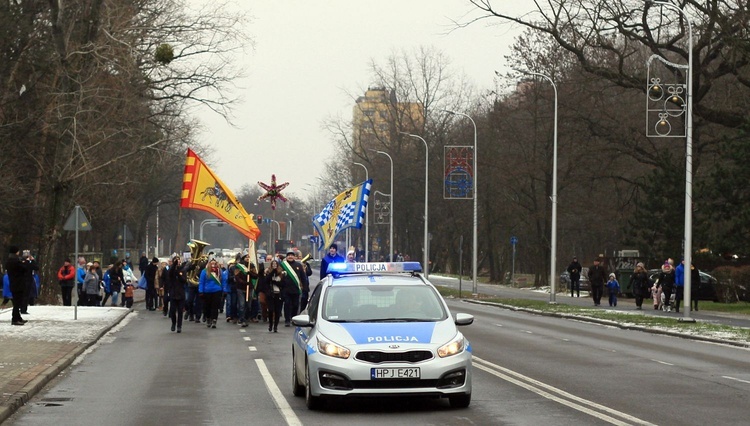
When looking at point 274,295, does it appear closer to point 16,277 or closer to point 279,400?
point 16,277

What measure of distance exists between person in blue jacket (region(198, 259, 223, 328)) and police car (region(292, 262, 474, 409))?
54.4ft

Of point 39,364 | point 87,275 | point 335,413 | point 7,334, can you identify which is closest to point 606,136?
point 87,275

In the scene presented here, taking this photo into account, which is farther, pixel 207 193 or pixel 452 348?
pixel 207 193

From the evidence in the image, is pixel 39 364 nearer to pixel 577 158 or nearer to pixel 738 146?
pixel 738 146

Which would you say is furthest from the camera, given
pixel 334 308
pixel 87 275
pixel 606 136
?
pixel 606 136

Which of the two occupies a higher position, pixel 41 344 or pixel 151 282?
pixel 151 282

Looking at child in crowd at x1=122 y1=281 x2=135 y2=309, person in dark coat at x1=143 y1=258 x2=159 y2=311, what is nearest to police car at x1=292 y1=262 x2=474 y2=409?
person in dark coat at x1=143 y1=258 x2=159 y2=311

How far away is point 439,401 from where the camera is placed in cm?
1432

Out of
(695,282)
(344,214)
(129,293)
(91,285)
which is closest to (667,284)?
(695,282)

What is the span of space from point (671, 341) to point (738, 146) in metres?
18.3

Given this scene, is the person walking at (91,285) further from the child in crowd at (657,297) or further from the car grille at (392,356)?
the car grille at (392,356)

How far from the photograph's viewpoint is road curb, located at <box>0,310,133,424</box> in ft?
44.2

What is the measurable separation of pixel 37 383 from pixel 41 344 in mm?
7204

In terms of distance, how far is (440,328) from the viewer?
13.7m
